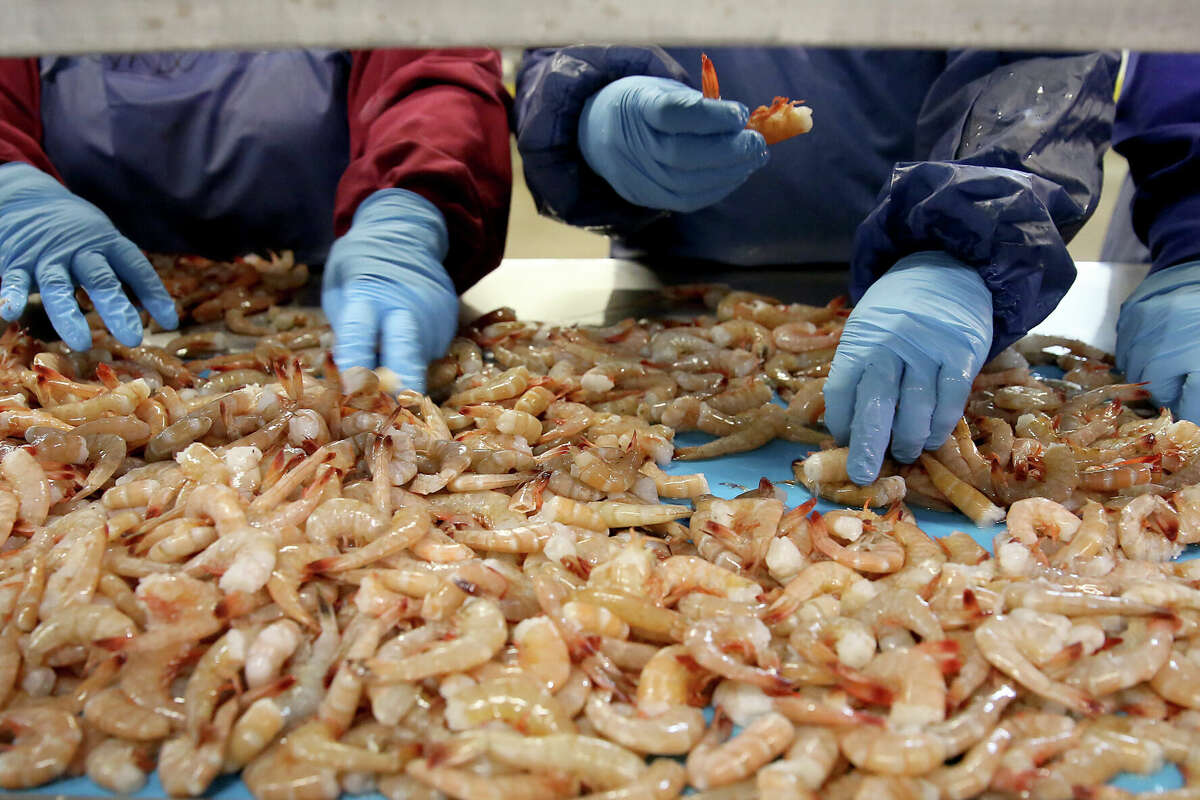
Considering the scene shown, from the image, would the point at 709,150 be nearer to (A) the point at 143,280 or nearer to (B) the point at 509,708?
(B) the point at 509,708

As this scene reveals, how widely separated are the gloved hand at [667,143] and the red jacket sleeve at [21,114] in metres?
2.21

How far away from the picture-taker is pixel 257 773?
4.12ft

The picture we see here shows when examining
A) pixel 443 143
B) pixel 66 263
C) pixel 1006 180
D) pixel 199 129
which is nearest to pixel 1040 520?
pixel 1006 180

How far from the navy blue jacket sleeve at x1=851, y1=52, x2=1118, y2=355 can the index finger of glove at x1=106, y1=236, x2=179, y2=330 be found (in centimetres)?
245

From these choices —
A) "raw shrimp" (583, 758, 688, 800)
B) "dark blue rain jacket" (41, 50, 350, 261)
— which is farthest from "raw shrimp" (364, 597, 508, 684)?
"dark blue rain jacket" (41, 50, 350, 261)

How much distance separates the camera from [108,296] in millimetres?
2711

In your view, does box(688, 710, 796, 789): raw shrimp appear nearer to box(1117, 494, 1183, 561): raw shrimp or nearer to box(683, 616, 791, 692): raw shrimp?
box(683, 616, 791, 692): raw shrimp

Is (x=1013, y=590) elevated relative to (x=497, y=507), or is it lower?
elevated

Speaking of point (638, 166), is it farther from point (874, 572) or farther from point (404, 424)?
point (874, 572)

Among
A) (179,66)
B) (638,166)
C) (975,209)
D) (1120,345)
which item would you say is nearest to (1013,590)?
(975,209)

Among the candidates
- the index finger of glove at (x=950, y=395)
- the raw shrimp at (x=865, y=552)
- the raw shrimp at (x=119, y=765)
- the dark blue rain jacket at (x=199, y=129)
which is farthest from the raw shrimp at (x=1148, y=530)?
the dark blue rain jacket at (x=199, y=129)

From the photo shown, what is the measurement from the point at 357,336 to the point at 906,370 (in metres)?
1.58

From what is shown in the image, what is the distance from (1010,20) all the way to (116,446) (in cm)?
206

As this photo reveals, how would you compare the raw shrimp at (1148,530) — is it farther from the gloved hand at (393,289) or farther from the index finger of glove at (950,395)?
the gloved hand at (393,289)
